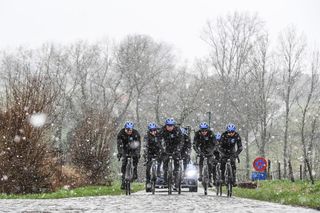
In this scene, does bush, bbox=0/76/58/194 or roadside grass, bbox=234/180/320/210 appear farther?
bush, bbox=0/76/58/194

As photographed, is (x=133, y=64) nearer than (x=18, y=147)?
No

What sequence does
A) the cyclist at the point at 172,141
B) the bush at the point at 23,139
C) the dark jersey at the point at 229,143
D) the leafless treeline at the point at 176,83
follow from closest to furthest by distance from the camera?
the cyclist at the point at 172,141, the dark jersey at the point at 229,143, the bush at the point at 23,139, the leafless treeline at the point at 176,83

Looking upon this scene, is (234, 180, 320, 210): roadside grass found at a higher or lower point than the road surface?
higher

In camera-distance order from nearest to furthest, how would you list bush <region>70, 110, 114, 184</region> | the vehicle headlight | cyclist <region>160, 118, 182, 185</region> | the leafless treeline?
cyclist <region>160, 118, 182, 185</region>, the vehicle headlight, bush <region>70, 110, 114, 184</region>, the leafless treeline

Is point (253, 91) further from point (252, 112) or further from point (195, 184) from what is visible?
point (195, 184)

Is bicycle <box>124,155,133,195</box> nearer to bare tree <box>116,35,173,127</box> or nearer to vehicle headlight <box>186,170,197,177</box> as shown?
vehicle headlight <box>186,170,197,177</box>

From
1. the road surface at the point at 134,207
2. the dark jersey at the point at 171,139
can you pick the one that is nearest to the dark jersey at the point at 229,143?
the dark jersey at the point at 171,139

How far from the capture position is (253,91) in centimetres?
5644

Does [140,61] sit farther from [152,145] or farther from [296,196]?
[296,196]

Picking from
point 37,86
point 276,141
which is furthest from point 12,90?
point 276,141

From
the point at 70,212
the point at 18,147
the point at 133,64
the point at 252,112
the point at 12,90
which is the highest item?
the point at 133,64

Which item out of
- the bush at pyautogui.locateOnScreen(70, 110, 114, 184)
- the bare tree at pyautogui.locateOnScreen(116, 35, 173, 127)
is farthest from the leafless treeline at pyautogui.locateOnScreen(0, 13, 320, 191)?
the bush at pyautogui.locateOnScreen(70, 110, 114, 184)

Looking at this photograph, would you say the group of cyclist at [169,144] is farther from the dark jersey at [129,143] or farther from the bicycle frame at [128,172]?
the bicycle frame at [128,172]

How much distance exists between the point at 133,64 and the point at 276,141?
71.9 ft
